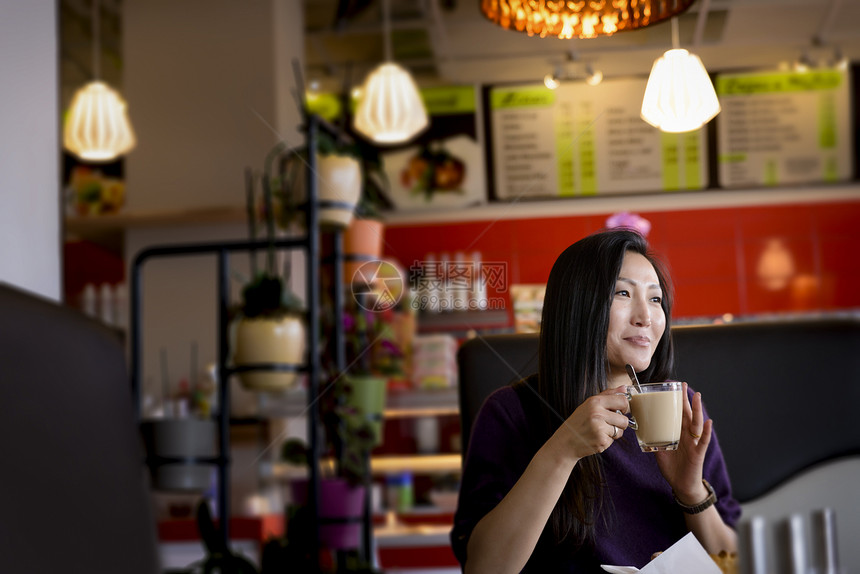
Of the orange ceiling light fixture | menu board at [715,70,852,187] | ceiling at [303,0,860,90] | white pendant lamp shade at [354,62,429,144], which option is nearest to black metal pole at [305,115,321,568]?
ceiling at [303,0,860,90]

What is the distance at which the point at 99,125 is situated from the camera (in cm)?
246

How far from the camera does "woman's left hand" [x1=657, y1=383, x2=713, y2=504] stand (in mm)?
582

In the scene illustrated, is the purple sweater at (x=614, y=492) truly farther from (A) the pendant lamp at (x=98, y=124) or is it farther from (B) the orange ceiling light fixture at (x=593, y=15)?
(A) the pendant lamp at (x=98, y=124)

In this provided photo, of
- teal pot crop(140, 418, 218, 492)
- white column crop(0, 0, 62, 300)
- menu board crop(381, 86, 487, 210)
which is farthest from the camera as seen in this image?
teal pot crop(140, 418, 218, 492)

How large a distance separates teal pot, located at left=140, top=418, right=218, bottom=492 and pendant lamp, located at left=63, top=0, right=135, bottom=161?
3.36ft

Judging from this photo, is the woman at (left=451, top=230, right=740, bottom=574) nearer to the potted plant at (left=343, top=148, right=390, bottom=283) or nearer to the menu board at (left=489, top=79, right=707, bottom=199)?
the menu board at (left=489, top=79, right=707, bottom=199)

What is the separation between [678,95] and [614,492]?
264mm

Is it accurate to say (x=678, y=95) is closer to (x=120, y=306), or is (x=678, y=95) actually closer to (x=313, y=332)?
(x=313, y=332)

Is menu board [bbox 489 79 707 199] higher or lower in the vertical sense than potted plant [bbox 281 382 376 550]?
higher

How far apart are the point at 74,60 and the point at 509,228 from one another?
3514 millimetres

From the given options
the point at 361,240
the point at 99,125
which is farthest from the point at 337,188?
the point at 99,125

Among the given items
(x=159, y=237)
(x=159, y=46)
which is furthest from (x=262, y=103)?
(x=159, y=237)

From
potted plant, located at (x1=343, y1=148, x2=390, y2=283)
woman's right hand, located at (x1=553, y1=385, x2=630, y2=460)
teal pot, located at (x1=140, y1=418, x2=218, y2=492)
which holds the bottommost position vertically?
teal pot, located at (x1=140, y1=418, x2=218, y2=492)

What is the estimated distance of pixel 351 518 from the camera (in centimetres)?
179
